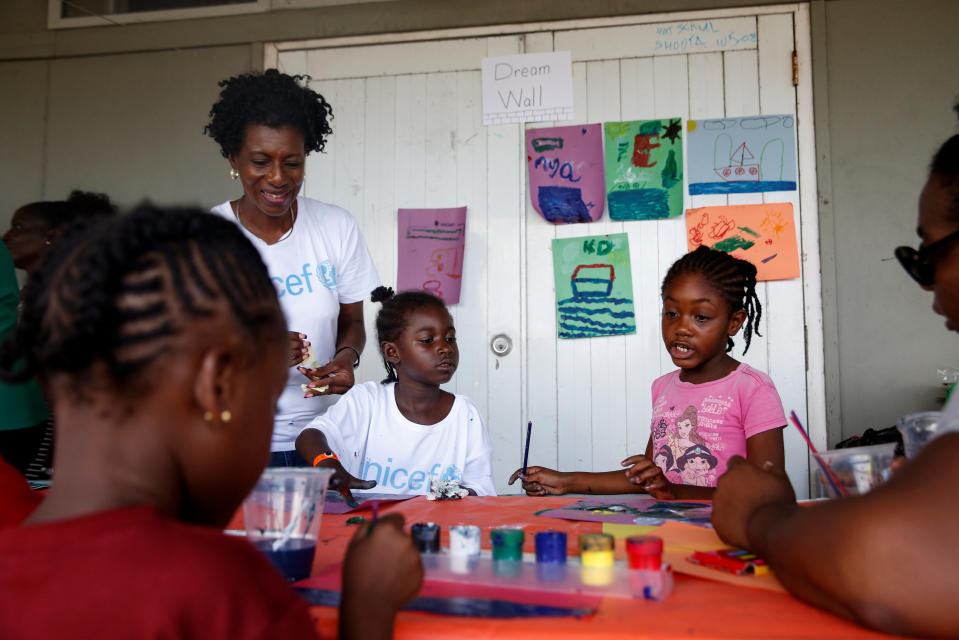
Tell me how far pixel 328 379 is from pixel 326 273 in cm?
40

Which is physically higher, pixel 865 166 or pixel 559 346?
pixel 865 166

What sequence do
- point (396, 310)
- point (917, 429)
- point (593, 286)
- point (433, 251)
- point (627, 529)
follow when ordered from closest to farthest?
point (917, 429)
point (627, 529)
point (396, 310)
point (593, 286)
point (433, 251)

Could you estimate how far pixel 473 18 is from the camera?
3.46 m

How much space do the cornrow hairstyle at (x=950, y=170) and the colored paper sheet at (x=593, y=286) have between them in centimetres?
221

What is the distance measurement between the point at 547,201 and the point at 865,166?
1304 millimetres

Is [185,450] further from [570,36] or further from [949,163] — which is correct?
[570,36]

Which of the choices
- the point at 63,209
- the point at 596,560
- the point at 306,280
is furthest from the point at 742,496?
the point at 63,209

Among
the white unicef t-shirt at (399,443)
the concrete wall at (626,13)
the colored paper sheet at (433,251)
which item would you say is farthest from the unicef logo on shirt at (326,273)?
the concrete wall at (626,13)

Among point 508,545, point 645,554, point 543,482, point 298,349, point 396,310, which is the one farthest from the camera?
point 396,310

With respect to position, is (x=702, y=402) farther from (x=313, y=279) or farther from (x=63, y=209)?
(x=63, y=209)

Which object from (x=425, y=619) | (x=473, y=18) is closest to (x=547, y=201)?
(x=473, y=18)

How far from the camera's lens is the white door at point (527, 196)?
10.6ft

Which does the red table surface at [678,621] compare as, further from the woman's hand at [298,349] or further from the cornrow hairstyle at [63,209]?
the cornrow hairstyle at [63,209]

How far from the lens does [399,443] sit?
8.00 feet
